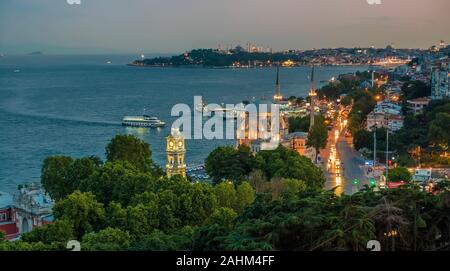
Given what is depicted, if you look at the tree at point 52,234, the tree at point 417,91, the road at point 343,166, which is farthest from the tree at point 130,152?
the tree at point 417,91

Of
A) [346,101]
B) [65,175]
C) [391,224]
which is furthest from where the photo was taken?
[346,101]

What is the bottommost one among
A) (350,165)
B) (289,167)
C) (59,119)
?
(350,165)

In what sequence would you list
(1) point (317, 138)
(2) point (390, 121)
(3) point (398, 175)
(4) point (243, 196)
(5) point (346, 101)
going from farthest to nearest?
(5) point (346, 101)
(2) point (390, 121)
(1) point (317, 138)
(3) point (398, 175)
(4) point (243, 196)

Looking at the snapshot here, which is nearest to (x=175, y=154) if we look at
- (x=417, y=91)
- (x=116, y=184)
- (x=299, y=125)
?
(x=116, y=184)

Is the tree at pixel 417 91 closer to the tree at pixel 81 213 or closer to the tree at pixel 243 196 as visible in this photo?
the tree at pixel 243 196

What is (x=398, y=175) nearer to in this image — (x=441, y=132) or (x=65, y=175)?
(x=441, y=132)

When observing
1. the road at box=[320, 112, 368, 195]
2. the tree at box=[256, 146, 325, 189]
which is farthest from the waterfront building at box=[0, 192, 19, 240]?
the road at box=[320, 112, 368, 195]

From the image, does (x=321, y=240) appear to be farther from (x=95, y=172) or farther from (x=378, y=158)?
(x=378, y=158)

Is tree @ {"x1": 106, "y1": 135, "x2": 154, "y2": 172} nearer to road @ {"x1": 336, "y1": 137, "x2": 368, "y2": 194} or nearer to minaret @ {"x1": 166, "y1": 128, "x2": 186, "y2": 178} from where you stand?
minaret @ {"x1": 166, "y1": 128, "x2": 186, "y2": 178}
